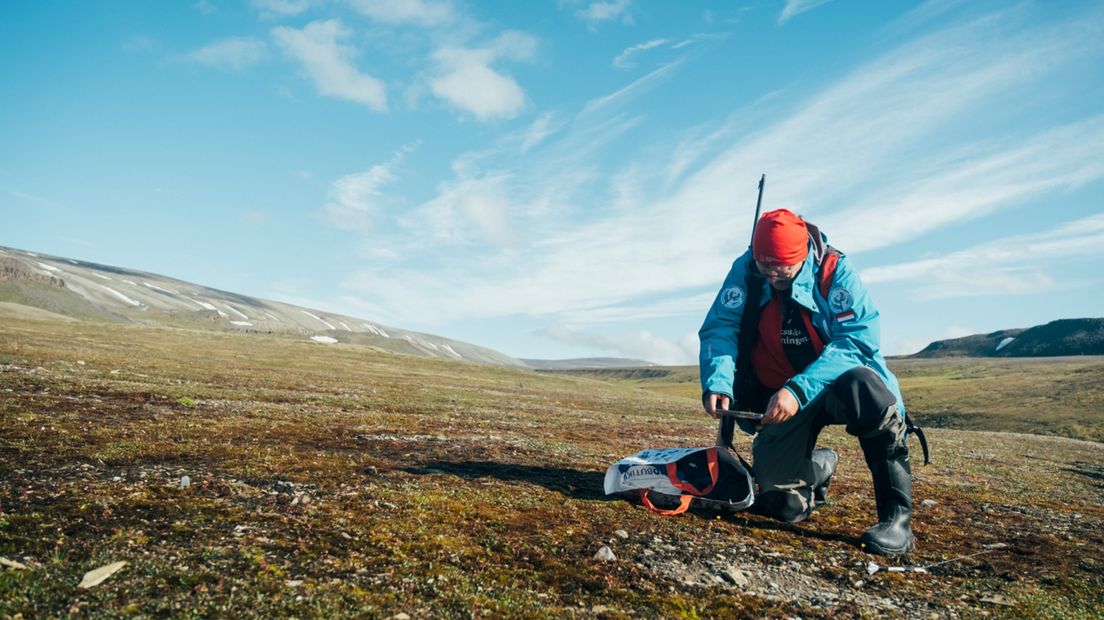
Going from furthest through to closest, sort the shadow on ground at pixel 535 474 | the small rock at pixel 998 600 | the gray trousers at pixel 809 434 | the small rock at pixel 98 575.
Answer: the shadow on ground at pixel 535 474 < the gray trousers at pixel 809 434 < the small rock at pixel 998 600 < the small rock at pixel 98 575

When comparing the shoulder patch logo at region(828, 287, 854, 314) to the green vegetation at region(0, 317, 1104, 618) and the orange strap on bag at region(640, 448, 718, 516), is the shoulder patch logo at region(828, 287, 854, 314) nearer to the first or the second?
the orange strap on bag at region(640, 448, 718, 516)

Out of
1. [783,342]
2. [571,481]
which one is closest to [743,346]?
[783,342]

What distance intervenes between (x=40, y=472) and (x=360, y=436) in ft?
17.6

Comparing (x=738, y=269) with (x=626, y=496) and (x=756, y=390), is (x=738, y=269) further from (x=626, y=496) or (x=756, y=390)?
(x=626, y=496)

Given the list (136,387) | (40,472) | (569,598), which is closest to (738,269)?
(569,598)

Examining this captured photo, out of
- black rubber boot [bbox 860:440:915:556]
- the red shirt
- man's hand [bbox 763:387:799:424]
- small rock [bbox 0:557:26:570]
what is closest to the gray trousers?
black rubber boot [bbox 860:440:915:556]

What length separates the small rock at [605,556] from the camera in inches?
198

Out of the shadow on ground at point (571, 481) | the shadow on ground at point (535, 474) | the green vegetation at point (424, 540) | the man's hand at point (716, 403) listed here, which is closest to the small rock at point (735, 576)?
the green vegetation at point (424, 540)

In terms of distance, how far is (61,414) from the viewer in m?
9.94

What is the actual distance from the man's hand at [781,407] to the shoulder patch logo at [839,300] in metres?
1.30

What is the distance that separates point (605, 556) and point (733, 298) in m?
3.90

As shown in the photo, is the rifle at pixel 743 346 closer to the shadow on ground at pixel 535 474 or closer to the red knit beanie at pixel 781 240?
the red knit beanie at pixel 781 240

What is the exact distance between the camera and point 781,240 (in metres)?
6.75

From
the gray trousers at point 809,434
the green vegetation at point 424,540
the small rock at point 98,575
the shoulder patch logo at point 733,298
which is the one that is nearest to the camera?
the small rock at point 98,575
